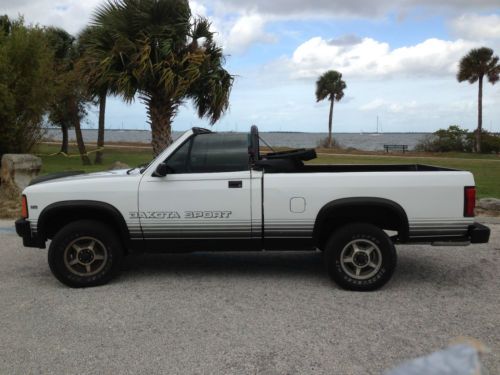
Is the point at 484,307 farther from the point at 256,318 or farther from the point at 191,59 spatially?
the point at 191,59

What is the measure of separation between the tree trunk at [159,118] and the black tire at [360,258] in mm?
9260

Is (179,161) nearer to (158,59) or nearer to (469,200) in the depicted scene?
(469,200)

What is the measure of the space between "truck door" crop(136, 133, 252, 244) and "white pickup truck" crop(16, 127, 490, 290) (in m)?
0.01

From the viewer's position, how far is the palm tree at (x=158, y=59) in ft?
42.5

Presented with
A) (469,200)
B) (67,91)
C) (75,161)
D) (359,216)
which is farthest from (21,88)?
(75,161)

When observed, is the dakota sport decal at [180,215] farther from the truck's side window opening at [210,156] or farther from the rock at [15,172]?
the rock at [15,172]

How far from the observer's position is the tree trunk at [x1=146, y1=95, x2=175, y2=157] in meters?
13.8

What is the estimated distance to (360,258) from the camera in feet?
17.4

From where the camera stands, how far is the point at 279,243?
546 centimetres

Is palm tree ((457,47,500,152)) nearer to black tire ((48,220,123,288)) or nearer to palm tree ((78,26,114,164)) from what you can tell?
palm tree ((78,26,114,164))

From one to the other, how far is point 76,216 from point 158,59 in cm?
821

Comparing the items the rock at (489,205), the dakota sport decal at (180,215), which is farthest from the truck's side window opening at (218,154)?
the rock at (489,205)

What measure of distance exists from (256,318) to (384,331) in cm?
108

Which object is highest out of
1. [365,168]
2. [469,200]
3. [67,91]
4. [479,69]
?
[479,69]
